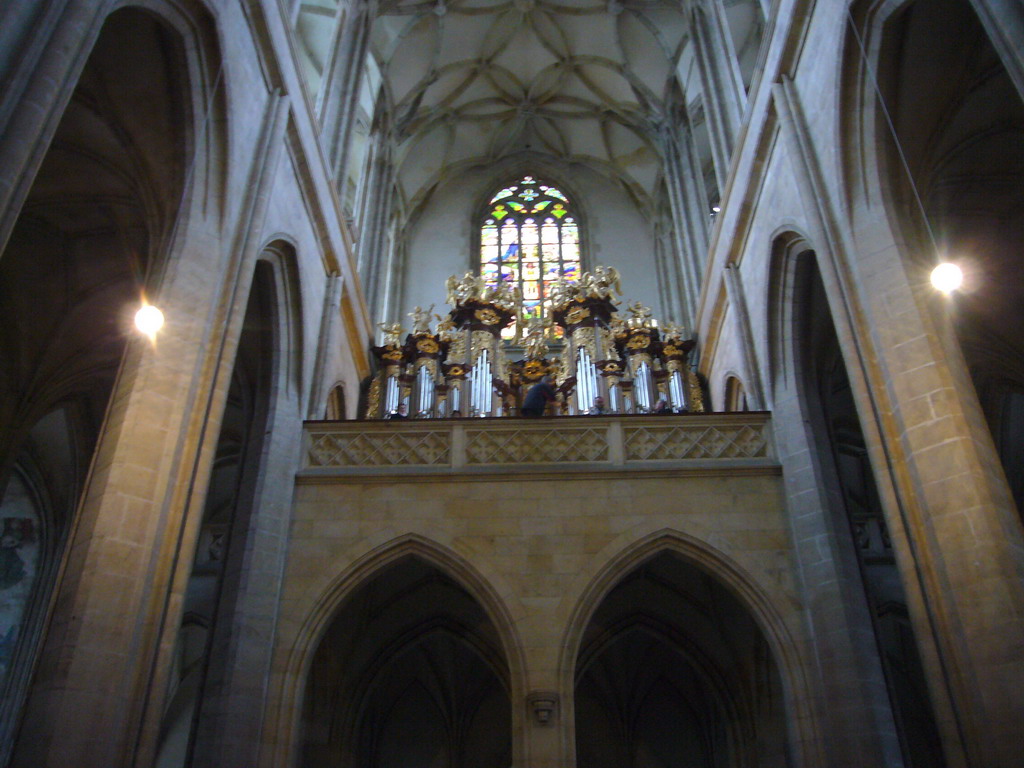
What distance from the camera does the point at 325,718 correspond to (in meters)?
11.8

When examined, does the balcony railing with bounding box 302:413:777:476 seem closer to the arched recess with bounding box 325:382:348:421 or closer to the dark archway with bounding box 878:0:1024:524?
the arched recess with bounding box 325:382:348:421

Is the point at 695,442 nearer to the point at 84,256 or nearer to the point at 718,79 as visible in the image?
the point at 718,79

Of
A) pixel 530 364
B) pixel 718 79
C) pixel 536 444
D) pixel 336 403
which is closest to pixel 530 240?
pixel 530 364

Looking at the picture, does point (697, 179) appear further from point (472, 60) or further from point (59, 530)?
point (59, 530)

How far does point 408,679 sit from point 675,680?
4157 mm

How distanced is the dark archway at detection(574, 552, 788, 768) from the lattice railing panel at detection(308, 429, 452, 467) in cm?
279

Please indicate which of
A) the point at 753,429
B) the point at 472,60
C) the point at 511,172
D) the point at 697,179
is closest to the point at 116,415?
the point at 753,429

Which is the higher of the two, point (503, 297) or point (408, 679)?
point (503, 297)

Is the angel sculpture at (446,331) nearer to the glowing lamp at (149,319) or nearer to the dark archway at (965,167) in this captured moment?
the dark archway at (965,167)

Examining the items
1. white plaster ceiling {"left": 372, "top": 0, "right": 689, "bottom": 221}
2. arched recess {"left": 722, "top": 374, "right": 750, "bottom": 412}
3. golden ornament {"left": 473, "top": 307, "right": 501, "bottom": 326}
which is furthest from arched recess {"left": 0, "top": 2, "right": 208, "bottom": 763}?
white plaster ceiling {"left": 372, "top": 0, "right": 689, "bottom": 221}

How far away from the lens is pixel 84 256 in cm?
1155

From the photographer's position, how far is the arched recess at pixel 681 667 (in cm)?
954

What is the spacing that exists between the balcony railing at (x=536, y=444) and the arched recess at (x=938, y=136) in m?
2.95

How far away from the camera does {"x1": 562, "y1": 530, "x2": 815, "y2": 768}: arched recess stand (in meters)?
9.54
